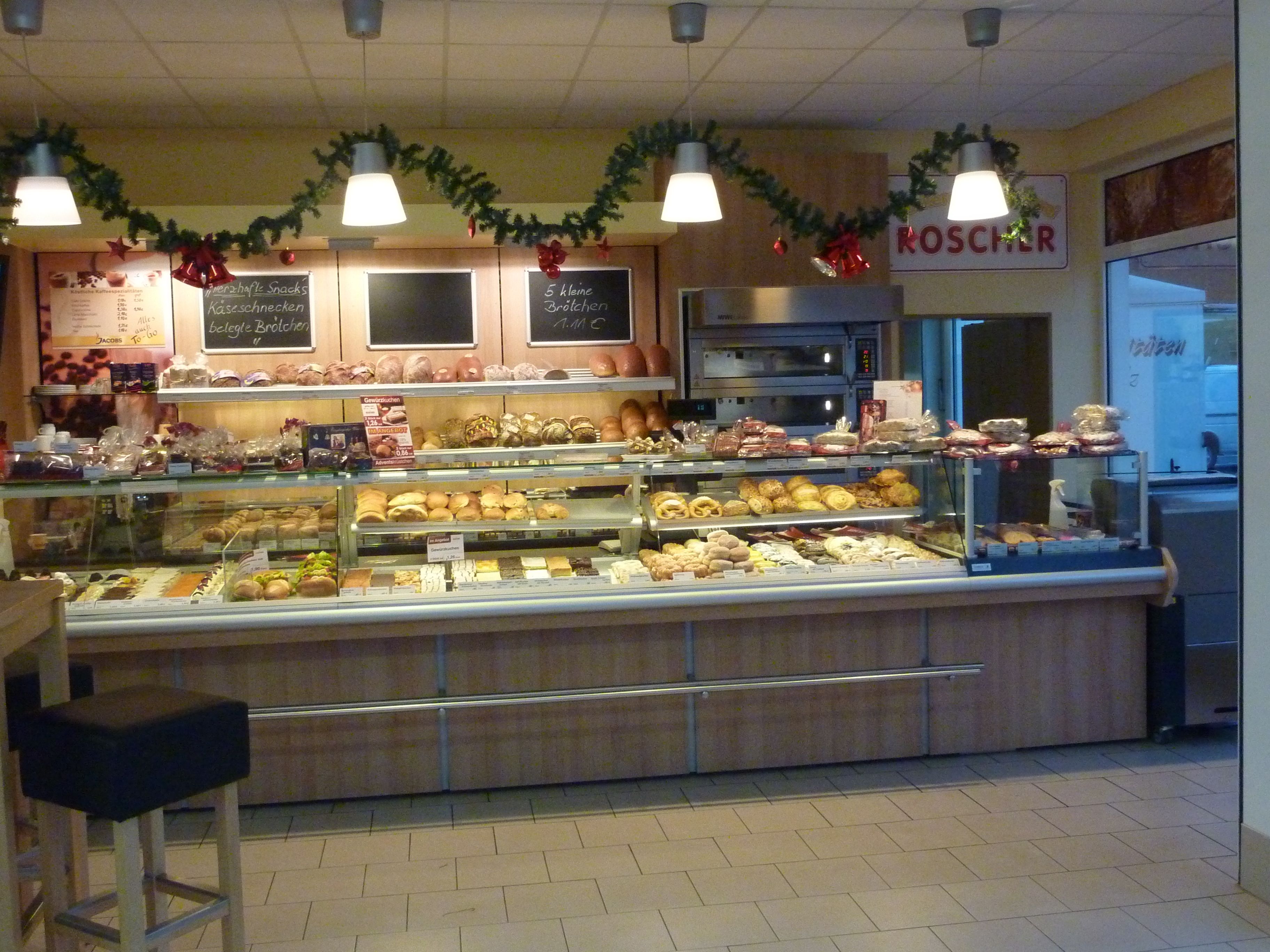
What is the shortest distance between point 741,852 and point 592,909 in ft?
2.08

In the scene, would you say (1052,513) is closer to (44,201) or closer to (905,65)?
(905,65)

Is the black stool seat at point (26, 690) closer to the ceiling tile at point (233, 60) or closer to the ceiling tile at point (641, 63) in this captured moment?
the ceiling tile at point (233, 60)

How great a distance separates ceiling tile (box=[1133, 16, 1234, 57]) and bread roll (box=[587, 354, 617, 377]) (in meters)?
3.04

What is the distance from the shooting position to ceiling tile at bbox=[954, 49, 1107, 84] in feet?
18.2

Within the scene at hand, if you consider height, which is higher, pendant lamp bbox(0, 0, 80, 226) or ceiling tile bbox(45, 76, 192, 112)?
ceiling tile bbox(45, 76, 192, 112)

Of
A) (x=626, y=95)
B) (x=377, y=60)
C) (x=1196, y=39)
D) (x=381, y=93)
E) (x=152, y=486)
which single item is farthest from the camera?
(x=626, y=95)

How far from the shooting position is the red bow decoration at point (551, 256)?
509 centimetres

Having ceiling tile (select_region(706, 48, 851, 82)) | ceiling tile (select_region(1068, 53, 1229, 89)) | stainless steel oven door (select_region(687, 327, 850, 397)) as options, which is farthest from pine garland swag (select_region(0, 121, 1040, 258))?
stainless steel oven door (select_region(687, 327, 850, 397))

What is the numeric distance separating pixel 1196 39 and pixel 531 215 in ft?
10.4

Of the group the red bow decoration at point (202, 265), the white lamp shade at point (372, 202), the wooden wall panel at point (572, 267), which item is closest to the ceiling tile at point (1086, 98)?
the wooden wall panel at point (572, 267)

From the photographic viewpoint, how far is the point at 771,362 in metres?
6.59

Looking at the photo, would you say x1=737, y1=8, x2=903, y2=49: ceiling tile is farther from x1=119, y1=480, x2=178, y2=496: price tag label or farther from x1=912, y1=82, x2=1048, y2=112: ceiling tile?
x1=119, y1=480, x2=178, y2=496: price tag label

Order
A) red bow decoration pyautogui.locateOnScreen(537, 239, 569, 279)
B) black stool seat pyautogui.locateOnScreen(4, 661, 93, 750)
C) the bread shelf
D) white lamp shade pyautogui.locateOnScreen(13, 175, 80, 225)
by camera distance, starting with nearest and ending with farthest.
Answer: black stool seat pyautogui.locateOnScreen(4, 661, 93, 750) < white lamp shade pyautogui.locateOnScreen(13, 175, 80, 225) < red bow decoration pyautogui.locateOnScreen(537, 239, 569, 279) < the bread shelf

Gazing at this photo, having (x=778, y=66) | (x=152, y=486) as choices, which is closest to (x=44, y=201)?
(x=152, y=486)
